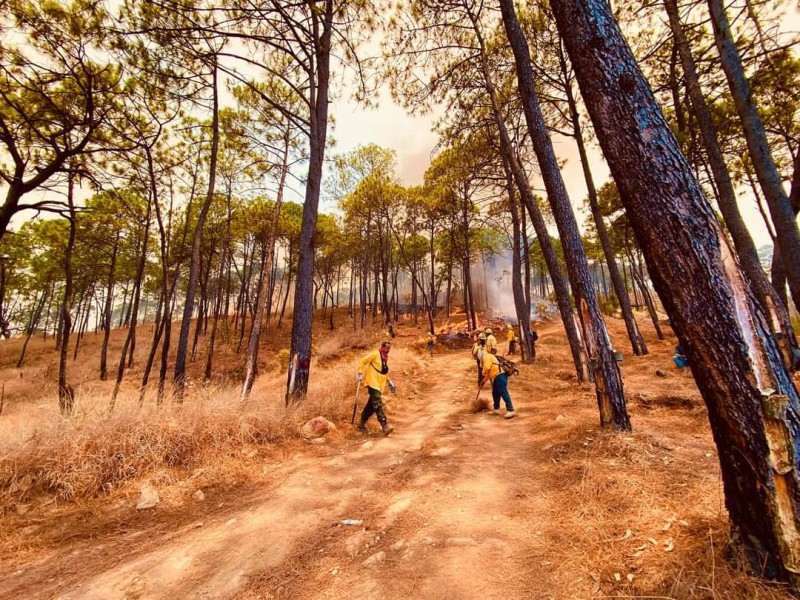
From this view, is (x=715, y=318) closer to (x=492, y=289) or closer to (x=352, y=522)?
(x=352, y=522)

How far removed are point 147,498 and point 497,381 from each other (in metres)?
6.38

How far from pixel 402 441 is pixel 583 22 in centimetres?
594

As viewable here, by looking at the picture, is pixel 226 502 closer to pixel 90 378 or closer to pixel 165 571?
pixel 165 571

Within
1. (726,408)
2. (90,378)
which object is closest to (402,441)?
(726,408)

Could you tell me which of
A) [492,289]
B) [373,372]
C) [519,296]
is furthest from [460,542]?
[492,289]

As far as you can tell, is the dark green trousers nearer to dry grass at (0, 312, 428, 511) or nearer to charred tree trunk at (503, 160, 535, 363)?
dry grass at (0, 312, 428, 511)

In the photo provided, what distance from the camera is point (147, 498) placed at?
3.86 meters

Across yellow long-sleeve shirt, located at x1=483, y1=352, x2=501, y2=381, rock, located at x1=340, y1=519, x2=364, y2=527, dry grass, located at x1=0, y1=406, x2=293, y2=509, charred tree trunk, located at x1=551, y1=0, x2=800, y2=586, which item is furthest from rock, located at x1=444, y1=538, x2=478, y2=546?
yellow long-sleeve shirt, located at x1=483, y1=352, x2=501, y2=381

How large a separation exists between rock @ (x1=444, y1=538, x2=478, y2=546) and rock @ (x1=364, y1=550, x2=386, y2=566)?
519 millimetres

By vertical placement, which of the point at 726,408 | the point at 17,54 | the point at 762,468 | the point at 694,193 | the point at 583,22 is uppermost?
the point at 17,54

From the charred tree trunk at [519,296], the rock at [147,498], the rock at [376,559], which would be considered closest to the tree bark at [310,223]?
the rock at [147,498]

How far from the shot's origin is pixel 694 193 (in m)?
2.04

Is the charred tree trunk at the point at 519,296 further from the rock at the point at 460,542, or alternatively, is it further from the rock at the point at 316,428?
the rock at the point at 460,542

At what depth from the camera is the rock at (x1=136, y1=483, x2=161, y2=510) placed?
12.5 feet
